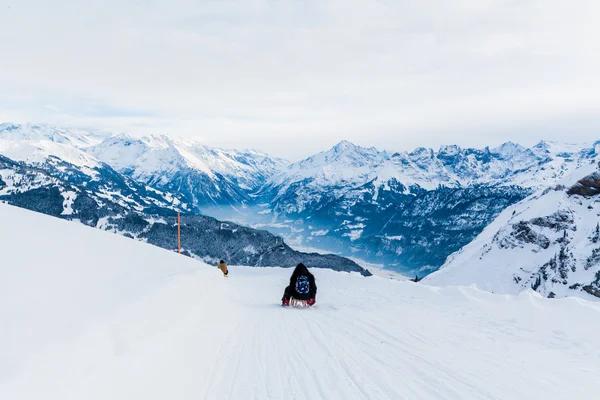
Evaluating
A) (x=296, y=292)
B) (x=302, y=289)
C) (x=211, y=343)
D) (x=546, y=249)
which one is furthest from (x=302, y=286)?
(x=546, y=249)

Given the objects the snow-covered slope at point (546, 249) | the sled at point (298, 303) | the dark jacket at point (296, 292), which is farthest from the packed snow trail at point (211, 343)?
the snow-covered slope at point (546, 249)

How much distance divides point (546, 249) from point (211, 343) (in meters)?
171

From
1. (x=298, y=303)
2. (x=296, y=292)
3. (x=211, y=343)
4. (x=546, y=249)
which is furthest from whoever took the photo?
(x=546, y=249)

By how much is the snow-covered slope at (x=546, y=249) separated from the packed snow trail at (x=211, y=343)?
110 meters

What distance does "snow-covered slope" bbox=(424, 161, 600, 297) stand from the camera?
355ft

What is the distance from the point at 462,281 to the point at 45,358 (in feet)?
480

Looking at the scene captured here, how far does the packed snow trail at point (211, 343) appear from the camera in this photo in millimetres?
5090

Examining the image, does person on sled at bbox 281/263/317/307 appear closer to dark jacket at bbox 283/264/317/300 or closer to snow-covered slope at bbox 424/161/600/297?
dark jacket at bbox 283/264/317/300

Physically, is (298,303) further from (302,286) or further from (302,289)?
(302,286)

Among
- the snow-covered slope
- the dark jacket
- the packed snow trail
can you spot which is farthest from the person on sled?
the snow-covered slope

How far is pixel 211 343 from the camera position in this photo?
903cm

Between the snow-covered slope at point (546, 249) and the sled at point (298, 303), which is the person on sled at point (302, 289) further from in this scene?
the snow-covered slope at point (546, 249)

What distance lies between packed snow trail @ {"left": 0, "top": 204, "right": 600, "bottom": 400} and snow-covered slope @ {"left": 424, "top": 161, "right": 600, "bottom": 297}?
362ft

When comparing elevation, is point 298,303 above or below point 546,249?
above
